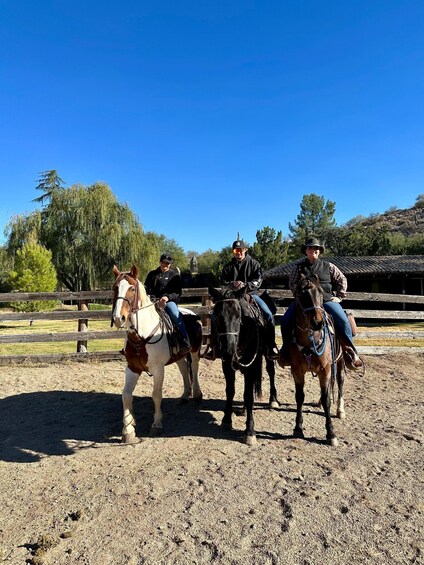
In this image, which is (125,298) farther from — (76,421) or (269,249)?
(269,249)

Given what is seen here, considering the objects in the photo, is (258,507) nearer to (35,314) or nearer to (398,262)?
(35,314)

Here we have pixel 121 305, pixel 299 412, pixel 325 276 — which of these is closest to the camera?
pixel 121 305

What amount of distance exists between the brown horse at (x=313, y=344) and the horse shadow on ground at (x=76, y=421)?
4.26 feet

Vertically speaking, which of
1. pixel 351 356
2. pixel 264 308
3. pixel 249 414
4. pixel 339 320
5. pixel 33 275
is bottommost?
pixel 249 414

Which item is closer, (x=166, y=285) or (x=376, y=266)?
(x=166, y=285)

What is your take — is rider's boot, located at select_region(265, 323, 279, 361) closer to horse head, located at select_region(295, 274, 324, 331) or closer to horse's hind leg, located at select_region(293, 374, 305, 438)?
horse's hind leg, located at select_region(293, 374, 305, 438)

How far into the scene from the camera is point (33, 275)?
23.7 meters

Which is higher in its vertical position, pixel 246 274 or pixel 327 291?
pixel 246 274

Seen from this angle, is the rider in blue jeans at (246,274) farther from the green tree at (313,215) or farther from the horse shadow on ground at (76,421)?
the green tree at (313,215)

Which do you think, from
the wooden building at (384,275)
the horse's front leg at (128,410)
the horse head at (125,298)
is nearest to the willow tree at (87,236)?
the wooden building at (384,275)

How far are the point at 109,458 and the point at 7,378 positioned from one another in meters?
4.52

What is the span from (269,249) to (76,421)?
115 ft

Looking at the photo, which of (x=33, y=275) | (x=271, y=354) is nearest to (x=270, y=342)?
(x=271, y=354)

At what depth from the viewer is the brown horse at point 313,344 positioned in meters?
4.47
